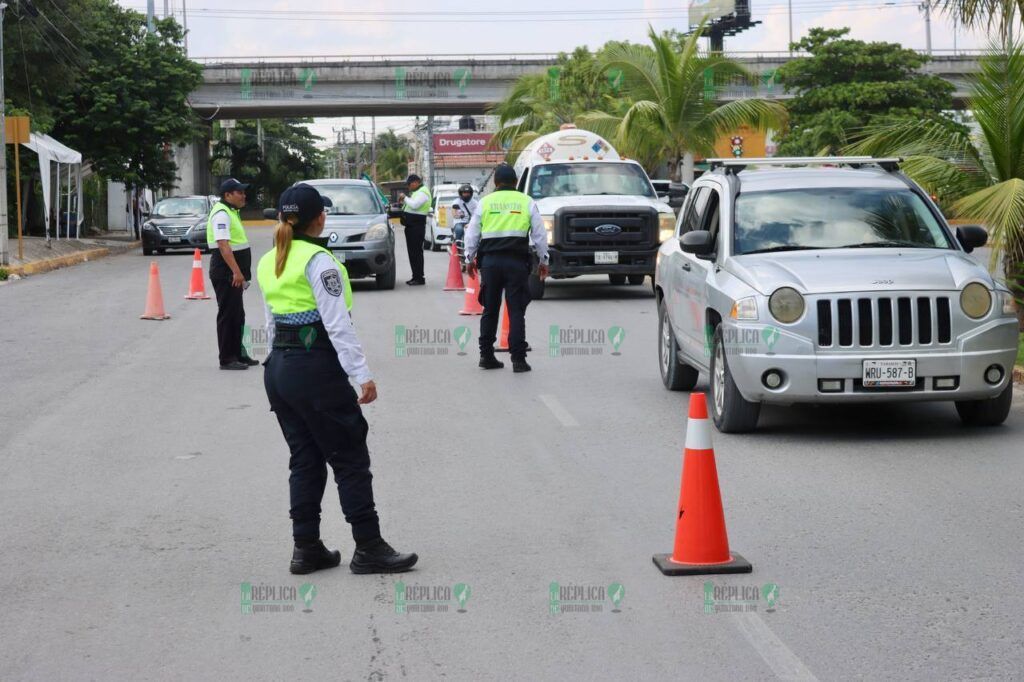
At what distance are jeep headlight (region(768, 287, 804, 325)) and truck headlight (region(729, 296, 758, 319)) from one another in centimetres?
12

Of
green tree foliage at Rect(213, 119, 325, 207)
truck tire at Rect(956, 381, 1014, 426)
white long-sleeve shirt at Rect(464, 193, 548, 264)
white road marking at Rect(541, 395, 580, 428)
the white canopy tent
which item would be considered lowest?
white road marking at Rect(541, 395, 580, 428)

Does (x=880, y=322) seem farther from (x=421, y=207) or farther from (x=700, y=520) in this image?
(x=421, y=207)

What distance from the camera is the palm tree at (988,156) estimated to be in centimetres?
1282

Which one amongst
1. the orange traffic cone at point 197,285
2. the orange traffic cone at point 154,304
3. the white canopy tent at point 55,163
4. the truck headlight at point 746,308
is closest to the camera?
the truck headlight at point 746,308

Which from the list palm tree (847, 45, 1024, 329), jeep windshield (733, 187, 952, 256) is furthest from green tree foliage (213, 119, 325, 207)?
jeep windshield (733, 187, 952, 256)

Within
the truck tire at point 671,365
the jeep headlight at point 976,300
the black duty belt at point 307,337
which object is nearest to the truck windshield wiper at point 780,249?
the jeep headlight at point 976,300

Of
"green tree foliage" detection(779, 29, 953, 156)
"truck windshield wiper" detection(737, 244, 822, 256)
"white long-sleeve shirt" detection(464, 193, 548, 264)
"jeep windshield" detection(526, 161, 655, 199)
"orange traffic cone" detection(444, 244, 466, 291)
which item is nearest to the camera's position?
"truck windshield wiper" detection(737, 244, 822, 256)

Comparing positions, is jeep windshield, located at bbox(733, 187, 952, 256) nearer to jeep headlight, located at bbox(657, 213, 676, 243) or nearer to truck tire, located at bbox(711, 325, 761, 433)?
truck tire, located at bbox(711, 325, 761, 433)

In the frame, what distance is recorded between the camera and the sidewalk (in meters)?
29.5

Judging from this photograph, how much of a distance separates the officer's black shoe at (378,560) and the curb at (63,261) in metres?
23.9

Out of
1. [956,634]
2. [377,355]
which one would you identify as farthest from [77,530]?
[377,355]

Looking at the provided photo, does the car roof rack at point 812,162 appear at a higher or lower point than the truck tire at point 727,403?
higher

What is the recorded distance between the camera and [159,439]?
10109 millimetres

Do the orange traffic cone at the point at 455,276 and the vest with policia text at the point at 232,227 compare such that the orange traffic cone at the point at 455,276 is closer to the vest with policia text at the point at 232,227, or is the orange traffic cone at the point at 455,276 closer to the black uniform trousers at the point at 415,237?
the black uniform trousers at the point at 415,237
